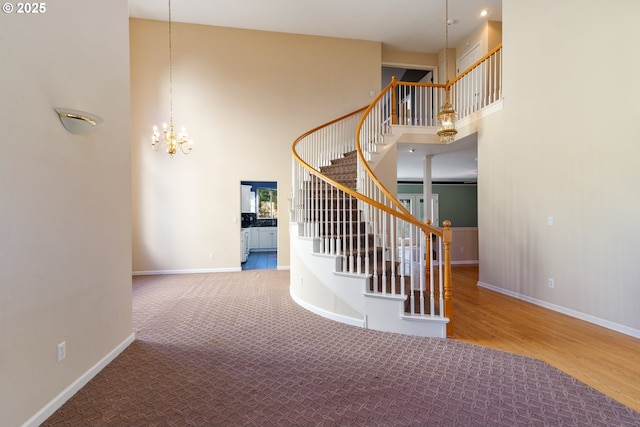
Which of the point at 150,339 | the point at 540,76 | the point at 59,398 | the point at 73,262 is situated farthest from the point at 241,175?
the point at 540,76

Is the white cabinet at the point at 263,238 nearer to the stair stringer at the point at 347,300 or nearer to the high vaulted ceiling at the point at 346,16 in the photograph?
the high vaulted ceiling at the point at 346,16

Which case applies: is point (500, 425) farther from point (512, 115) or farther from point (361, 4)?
point (361, 4)

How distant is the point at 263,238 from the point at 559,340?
8.68 metres

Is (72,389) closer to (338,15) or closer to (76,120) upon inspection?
(76,120)

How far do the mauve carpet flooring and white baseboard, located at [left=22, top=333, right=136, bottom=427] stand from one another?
0.05 metres

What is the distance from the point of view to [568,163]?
11.8ft

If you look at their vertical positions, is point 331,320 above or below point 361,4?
below

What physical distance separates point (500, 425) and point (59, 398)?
292cm

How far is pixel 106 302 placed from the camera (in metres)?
2.45

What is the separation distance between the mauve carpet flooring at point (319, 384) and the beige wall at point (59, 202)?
0.38 metres

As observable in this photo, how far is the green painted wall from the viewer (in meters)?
12.2

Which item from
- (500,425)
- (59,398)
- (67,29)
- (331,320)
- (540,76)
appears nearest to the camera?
(500,425)

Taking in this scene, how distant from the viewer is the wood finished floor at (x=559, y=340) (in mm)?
2186

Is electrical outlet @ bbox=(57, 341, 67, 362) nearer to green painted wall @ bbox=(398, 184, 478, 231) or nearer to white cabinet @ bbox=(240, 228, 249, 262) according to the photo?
white cabinet @ bbox=(240, 228, 249, 262)
